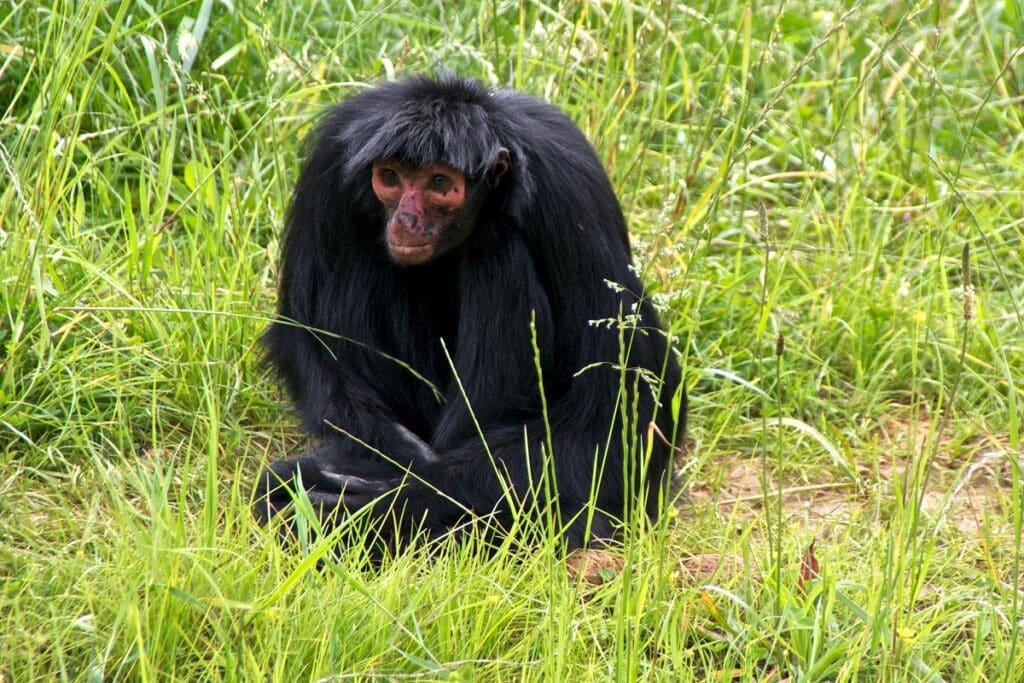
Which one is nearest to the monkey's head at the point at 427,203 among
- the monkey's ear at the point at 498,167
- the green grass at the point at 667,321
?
the monkey's ear at the point at 498,167

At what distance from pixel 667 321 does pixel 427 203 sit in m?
1.40

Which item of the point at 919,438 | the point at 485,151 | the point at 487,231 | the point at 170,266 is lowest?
the point at 919,438

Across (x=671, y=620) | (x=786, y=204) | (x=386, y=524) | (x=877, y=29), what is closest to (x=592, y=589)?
(x=671, y=620)

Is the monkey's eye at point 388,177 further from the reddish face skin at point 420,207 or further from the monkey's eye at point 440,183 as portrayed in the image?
the monkey's eye at point 440,183

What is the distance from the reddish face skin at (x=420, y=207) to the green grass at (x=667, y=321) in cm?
63

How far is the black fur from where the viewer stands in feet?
13.4

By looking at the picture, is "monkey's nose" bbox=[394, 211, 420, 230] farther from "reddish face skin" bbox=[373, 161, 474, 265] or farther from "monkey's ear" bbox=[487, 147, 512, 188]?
"monkey's ear" bbox=[487, 147, 512, 188]

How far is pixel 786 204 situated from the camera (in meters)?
6.34

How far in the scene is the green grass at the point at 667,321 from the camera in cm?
324

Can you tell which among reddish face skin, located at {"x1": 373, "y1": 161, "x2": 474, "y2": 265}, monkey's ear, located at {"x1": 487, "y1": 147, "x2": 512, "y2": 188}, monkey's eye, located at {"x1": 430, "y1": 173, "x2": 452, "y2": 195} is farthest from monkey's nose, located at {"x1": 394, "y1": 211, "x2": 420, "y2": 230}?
monkey's ear, located at {"x1": 487, "y1": 147, "x2": 512, "y2": 188}

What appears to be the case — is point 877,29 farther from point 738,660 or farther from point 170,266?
point 738,660

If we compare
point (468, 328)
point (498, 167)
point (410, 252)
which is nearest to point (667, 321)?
point (468, 328)

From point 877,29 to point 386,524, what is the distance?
3815 millimetres

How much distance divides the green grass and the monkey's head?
1.91 feet
